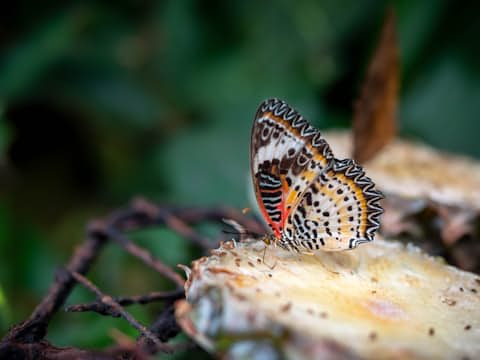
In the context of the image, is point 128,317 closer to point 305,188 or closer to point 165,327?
point 165,327

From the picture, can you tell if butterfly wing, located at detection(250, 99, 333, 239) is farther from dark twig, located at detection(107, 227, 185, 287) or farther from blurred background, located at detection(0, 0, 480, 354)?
blurred background, located at detection(0, 0, 480, 354)

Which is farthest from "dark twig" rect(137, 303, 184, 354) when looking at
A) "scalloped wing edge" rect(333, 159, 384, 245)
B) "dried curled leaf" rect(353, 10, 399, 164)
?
"dried curled leaf" rect(353, 10, 399, 164)

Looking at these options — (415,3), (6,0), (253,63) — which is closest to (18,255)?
(6,0)

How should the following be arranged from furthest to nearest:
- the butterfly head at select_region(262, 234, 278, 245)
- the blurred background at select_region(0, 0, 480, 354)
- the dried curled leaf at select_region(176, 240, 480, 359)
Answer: the blurred background at select_region(0, 0, 480, 354) → the butterfly head at select_region(262, 234, 278, 245) → the dried curled leaf at select_region(176, 240, 480, 359)

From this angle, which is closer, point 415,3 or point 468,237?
point 468,237

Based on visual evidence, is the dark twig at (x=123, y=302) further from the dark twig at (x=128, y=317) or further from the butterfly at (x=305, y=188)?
the butterfly at (x=305, y=188)

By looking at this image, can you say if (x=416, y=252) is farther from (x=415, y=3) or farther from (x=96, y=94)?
(x=96, y=94)

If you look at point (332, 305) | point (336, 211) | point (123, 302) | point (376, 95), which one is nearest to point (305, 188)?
point (336, 211)
